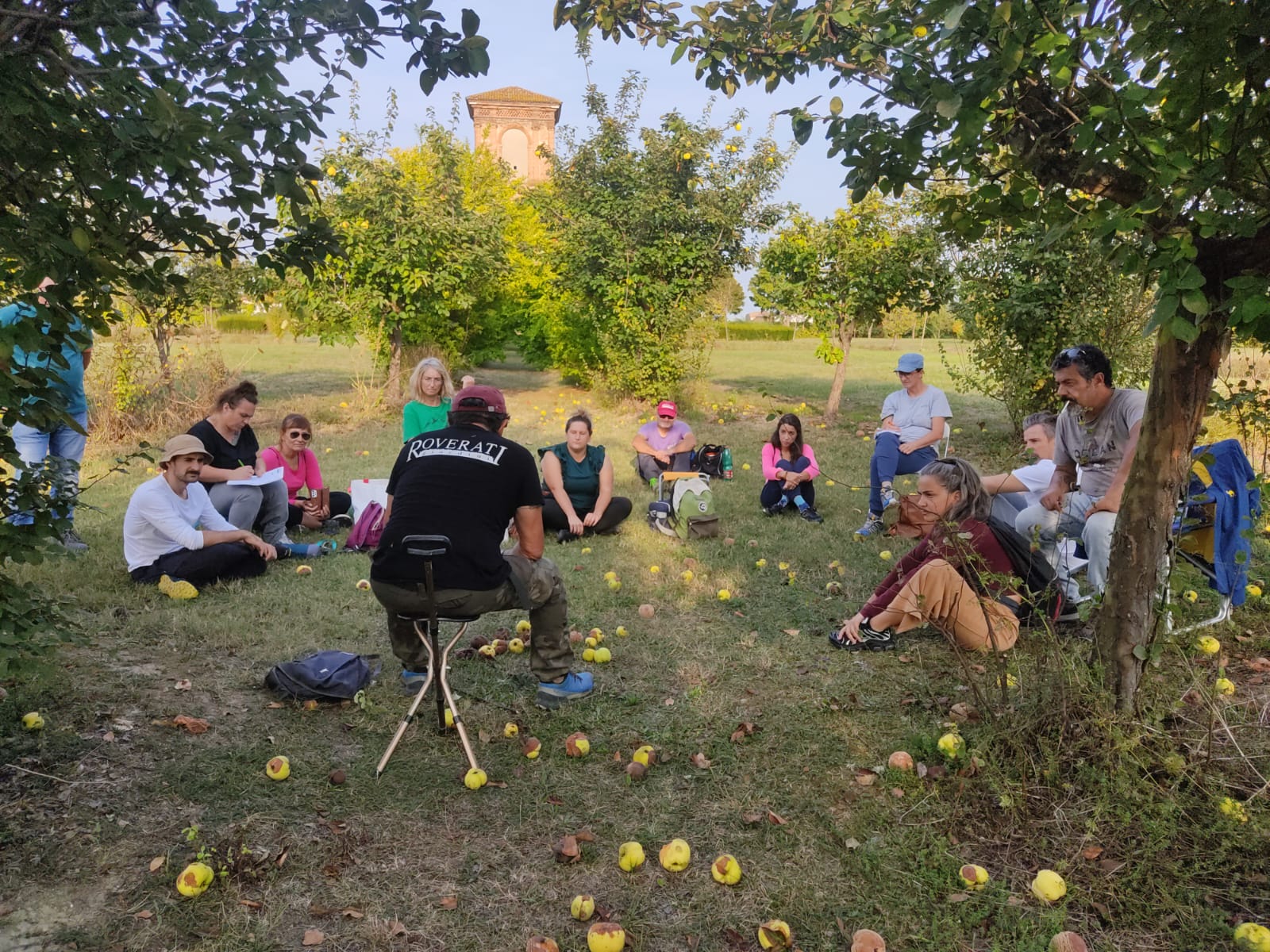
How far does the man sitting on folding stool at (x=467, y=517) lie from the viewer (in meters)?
3.57

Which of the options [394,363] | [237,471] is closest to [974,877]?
[237,471]

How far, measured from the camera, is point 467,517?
3.61m

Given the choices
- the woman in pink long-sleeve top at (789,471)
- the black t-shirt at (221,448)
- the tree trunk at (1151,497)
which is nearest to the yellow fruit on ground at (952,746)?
the tree trunk at (1151,497)

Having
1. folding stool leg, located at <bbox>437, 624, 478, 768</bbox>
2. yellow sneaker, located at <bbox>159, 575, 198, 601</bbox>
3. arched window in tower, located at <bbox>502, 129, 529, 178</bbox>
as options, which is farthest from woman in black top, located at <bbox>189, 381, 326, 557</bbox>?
arched window in tower, located at <bbox>502, 129, 529, 178</bbox>

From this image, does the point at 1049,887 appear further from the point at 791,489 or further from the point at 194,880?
the point at 791,489

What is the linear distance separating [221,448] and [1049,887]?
6.10m

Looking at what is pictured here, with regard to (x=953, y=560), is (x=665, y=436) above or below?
below

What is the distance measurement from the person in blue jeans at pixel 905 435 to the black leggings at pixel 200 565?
5.08m

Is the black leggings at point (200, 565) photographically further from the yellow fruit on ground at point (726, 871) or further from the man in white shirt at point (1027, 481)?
the man in white shirt at point (1027, 481)

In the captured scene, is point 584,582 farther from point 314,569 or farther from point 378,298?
point 378,298

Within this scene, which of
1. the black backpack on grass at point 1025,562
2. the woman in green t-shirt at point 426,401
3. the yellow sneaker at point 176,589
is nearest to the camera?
the black backpack on grass at point 1025,562

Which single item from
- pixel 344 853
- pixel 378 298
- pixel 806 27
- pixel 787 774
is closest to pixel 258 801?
pixel 344 853

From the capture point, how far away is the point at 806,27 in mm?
2791

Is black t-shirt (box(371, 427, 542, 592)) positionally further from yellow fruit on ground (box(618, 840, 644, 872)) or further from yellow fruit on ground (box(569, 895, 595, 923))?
yellow fruit on ground (box(569, 895, 595, 923))
